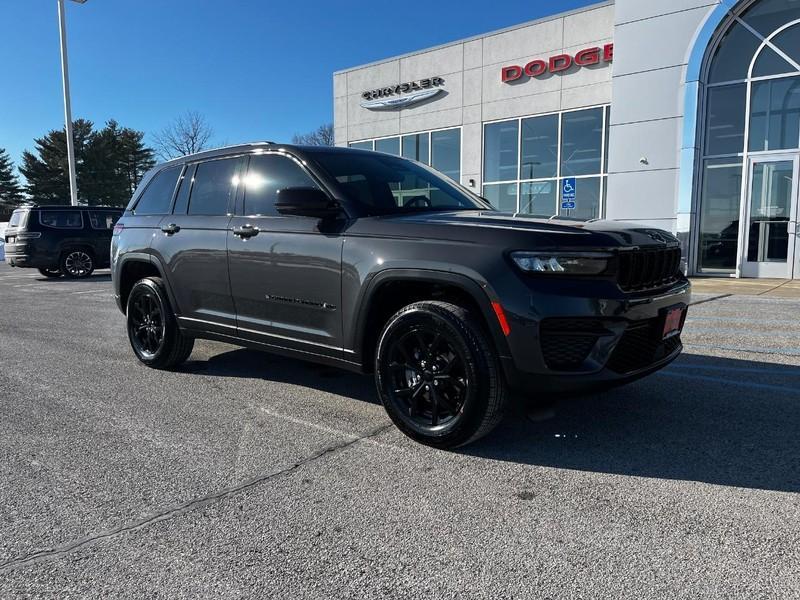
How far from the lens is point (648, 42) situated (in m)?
13.8

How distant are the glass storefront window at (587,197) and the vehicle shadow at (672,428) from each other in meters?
12.6

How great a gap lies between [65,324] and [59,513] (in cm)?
633

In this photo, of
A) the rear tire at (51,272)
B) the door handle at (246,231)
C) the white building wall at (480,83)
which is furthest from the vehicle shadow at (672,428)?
the rear tire at (51,272)

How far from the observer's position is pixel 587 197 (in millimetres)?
17094

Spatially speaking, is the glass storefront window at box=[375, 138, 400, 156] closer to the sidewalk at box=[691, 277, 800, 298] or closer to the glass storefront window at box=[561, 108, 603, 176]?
the glass storefront window at box=[561, 108, 603, 176]

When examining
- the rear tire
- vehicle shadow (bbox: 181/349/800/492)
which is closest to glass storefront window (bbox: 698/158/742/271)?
vehicle shadow (bbox: 181/349/800/492)

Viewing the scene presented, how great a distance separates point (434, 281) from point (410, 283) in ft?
0.88

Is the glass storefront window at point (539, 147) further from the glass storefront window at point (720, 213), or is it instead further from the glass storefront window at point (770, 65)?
the glass storefront window at point (770, 65)

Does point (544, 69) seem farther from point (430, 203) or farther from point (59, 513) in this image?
point (59, 513)

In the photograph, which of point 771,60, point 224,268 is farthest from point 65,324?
point 771,60

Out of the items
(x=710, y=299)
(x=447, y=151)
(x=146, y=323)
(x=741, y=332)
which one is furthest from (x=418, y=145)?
(x=146, y=323)

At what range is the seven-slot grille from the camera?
3.07 meters

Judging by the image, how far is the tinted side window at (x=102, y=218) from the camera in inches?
651

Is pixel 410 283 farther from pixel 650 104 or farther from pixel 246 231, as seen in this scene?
pixel 650 104
